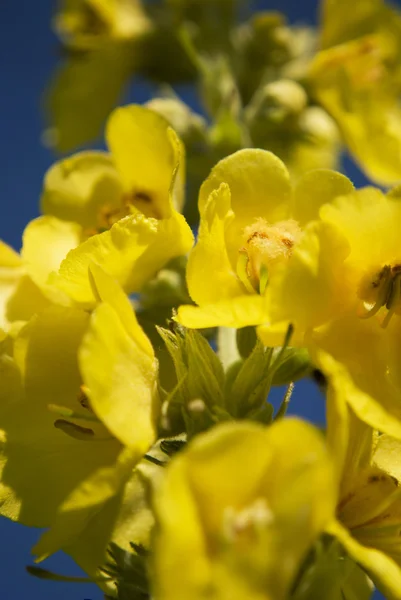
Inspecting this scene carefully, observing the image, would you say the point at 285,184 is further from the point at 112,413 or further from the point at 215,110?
the point at 215,110

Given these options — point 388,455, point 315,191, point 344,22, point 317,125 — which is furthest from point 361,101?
point 388,455

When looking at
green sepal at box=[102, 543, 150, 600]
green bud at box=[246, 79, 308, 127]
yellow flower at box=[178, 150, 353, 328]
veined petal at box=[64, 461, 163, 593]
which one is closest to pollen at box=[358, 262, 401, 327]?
yellow flower at box=[178, 150, 353, 328]

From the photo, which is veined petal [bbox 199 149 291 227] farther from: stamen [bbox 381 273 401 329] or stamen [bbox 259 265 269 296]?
stamen [bbox 381 273 401 329]

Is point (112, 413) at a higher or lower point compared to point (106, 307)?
lower

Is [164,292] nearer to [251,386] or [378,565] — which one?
[251,386]

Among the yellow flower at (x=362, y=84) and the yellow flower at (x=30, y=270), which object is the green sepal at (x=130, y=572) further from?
the yellow flower at (x=362, y=84)

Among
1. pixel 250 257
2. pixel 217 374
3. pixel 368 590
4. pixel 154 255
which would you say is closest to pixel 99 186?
pixel 154 255

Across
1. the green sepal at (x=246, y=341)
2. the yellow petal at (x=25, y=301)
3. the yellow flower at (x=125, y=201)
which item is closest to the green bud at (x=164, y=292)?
the yellow flower at (x=125, y=201)
